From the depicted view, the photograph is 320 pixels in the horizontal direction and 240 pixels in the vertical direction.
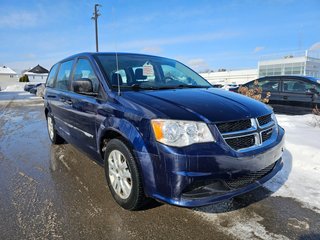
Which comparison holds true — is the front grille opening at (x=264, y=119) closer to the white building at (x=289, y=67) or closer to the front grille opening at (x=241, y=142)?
the front grille opening at (x=241, y=142)

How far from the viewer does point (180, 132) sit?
2.37 meters

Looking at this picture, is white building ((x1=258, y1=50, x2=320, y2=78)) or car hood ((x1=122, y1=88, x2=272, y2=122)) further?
white building ((x1=258, y1=50, x2=320, y2=78))

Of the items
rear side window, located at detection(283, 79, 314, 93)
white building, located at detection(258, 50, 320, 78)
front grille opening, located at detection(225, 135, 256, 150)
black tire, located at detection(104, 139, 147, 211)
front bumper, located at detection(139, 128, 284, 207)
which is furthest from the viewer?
white building, located at detection(258, 50, 320, 78)

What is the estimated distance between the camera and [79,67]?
13.1 feet

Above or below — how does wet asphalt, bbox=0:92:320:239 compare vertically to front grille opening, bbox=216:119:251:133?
below

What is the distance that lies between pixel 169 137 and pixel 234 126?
63 cm

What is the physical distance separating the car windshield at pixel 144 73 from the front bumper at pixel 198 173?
123 cm

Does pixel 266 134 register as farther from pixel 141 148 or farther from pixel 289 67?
pixel 289 67

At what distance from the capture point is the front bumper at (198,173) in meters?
2.30

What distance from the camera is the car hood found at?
2.48 metres

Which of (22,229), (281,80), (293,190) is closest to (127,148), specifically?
(22,229)

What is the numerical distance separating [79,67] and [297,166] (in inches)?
142

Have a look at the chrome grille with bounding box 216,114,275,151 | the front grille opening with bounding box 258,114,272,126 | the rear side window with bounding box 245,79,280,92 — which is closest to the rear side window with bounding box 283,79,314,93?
the rear side window with bounding box 245,79,280,92

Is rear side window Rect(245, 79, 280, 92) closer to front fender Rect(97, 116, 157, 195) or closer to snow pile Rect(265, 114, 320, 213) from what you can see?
snow pile Rect(265, 114, 320, 213)
